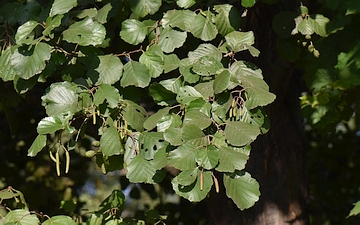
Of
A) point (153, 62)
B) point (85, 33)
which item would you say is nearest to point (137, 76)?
point (153, 62)

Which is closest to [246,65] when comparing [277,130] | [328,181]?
[277,130]

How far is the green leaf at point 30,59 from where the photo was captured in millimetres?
1599

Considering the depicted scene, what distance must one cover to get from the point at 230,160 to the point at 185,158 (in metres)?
0.11

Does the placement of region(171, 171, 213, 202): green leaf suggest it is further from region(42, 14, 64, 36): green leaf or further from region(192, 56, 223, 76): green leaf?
region(42, 14, 64, 36): green leaf

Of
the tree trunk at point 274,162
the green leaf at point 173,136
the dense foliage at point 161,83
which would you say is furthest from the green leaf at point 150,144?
the tree trunk at point 274,162

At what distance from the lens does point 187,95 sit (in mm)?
1574

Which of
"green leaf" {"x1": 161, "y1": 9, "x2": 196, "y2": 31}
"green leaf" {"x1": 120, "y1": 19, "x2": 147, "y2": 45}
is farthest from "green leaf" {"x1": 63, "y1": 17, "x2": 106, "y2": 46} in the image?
"green leaf" {"x1": 161, "y1": 9, "x2": 196, "y2": 31}

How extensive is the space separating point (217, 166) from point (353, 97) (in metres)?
0.95

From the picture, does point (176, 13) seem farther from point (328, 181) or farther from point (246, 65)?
point (328, 181)

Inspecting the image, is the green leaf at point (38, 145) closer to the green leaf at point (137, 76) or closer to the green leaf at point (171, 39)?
the green leaf at point (137, 76)

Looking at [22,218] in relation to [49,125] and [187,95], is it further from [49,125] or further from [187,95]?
[187,95]

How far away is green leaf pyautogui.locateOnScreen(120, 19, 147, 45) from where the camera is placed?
1786mm

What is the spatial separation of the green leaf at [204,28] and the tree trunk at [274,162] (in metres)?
0.49

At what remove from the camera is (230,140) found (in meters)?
1.44
